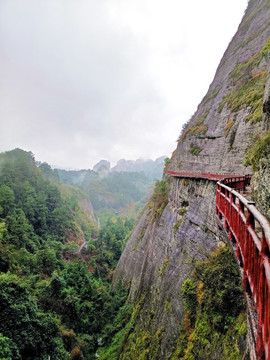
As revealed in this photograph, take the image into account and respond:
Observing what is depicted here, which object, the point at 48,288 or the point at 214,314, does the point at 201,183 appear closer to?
the point at 214,314

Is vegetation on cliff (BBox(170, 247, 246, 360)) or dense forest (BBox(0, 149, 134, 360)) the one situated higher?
vegetation on cliff (BBox(170, 247, 246, 360))

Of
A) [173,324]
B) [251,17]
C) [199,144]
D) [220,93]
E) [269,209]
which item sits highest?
[251,17]

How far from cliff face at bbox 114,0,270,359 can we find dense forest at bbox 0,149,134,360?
4.56 meters

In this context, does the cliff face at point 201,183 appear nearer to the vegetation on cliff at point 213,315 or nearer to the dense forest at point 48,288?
the vegetation on cliff at point 213,315

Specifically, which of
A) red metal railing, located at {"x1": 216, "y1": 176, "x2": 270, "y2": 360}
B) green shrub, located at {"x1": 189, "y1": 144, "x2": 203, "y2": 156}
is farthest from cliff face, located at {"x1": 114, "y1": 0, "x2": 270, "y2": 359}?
red metal railing, located at {"x1": 216, "y1": 176, "x2": 270, "y2": 360}

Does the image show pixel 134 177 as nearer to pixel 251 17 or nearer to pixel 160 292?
pixel 251 17

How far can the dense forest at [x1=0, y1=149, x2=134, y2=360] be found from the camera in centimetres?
1309

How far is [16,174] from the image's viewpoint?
45.8m

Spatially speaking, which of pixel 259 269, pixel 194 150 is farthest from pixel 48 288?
pixel 259 269

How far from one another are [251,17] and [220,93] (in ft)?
36.8

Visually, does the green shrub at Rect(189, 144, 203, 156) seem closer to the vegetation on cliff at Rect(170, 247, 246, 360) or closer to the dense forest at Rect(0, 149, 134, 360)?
the vegetation on cliff at Rect(170, 247, 246, 360)

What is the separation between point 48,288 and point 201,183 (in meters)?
15.9

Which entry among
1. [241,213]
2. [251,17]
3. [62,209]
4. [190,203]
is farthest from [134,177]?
[241,213]

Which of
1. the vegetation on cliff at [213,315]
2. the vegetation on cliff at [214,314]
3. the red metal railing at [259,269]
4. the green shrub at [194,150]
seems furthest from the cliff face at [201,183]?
the red metal railing at [259,269]
